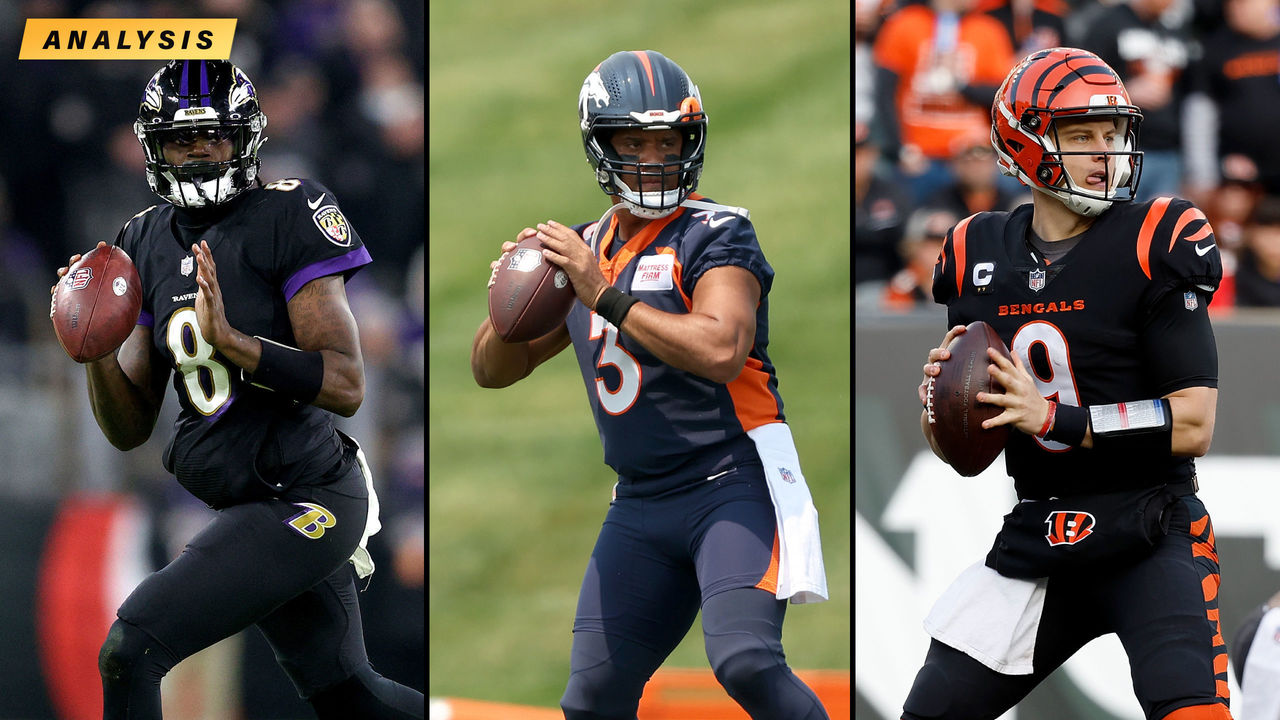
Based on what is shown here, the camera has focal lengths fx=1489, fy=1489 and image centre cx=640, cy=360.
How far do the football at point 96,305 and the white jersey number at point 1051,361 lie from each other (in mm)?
2579

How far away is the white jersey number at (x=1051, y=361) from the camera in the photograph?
3.89 m

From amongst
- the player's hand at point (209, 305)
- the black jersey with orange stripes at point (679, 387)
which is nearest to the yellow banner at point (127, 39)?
the player's hand at point (209, 305)

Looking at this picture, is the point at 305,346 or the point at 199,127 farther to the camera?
the point at 199,127

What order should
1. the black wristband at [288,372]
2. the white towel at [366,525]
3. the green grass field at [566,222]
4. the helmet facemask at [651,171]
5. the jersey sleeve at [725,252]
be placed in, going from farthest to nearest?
A: the green grass field at [566,222], the white towel at [366,525], the black wristband at [288,372], the helmet facemask at [651,171], the jersey sleeve at [725,252]

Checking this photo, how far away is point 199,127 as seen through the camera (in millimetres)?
4590

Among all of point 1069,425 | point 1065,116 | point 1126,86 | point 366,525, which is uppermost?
point 1126,86

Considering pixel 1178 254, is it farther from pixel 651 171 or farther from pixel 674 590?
pixel 674 590

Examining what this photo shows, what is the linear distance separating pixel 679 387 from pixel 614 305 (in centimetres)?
34

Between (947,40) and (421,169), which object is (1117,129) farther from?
(947,40)

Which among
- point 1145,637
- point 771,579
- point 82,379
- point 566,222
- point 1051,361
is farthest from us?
point 566,222

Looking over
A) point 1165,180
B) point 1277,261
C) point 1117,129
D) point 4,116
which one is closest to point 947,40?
point 1165,180

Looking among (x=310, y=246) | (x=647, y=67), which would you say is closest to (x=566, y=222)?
(x=310, y=246)

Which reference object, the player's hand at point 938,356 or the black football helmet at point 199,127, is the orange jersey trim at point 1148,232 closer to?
the player's hand at point 938,356

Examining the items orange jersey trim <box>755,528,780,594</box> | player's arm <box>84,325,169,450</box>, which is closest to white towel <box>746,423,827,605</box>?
orange jersey trim <box>755,528,780,594</box>
